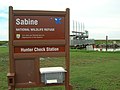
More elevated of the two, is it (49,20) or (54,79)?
(49,20)

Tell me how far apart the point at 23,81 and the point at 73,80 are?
3.53 m

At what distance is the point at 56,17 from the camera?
18.6 feet

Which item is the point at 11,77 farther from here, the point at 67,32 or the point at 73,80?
the point at 73,80

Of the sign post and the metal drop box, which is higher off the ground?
the sign post

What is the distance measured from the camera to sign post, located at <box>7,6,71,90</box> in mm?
5492

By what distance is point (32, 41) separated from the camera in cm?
552

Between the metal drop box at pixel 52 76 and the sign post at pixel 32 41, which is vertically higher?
the sign post at pixel 32 41

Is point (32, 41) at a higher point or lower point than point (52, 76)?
higher

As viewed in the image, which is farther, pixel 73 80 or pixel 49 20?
pixel 73 80

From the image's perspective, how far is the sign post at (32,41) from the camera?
5.49 metres

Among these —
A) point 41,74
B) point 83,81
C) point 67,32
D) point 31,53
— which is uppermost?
point 67,32

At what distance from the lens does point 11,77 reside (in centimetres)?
538

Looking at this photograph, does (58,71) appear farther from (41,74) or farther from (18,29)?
(18,29)

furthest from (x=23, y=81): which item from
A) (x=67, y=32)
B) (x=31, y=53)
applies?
(x=67, y=32)
